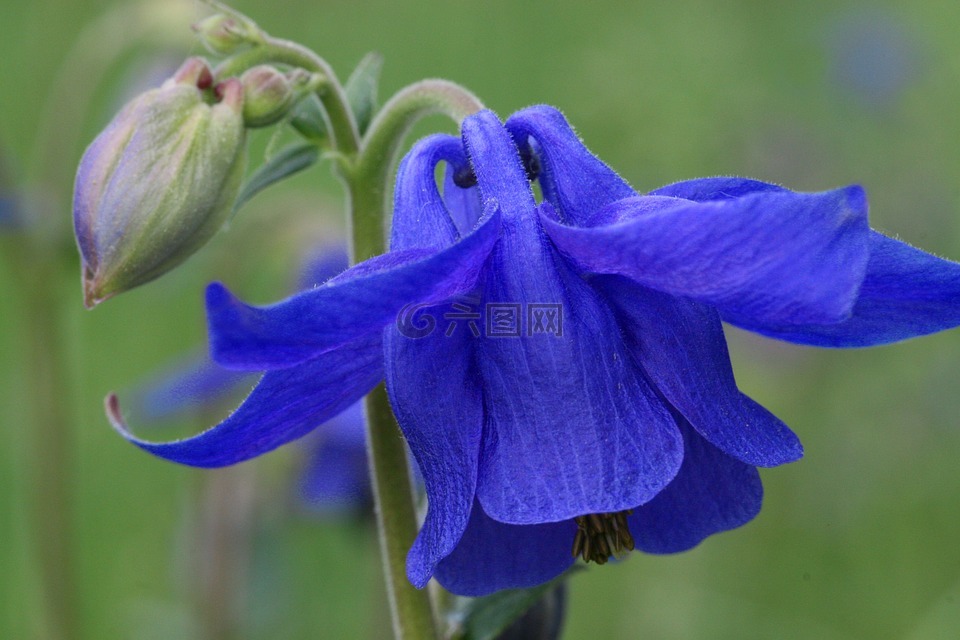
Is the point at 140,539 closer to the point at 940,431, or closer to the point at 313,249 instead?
the point at 313,249

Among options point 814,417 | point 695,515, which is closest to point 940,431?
point 814,417

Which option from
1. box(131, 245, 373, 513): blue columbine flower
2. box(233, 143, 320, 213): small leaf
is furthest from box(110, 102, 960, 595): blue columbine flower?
box(131, 245, 373, 513): blue columbine flower

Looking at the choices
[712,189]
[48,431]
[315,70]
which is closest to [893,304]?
[712,189]

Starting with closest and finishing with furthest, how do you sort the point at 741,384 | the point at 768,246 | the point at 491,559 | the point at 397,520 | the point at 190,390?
the point at 768,246 < the point at 491,559 < the point at 397,520 < the point at 190,390 < the point at 741,384

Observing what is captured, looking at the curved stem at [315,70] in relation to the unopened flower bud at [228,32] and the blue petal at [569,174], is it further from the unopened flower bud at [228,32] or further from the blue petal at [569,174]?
the blue petal at [569,174]

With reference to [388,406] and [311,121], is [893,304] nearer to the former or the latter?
[388,406]

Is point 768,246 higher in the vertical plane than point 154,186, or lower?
lower

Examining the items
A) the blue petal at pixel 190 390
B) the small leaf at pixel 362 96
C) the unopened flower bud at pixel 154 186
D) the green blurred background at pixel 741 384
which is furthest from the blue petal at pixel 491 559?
the blue petal at pixel 190 390

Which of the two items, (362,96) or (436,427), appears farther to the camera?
(362,96)
